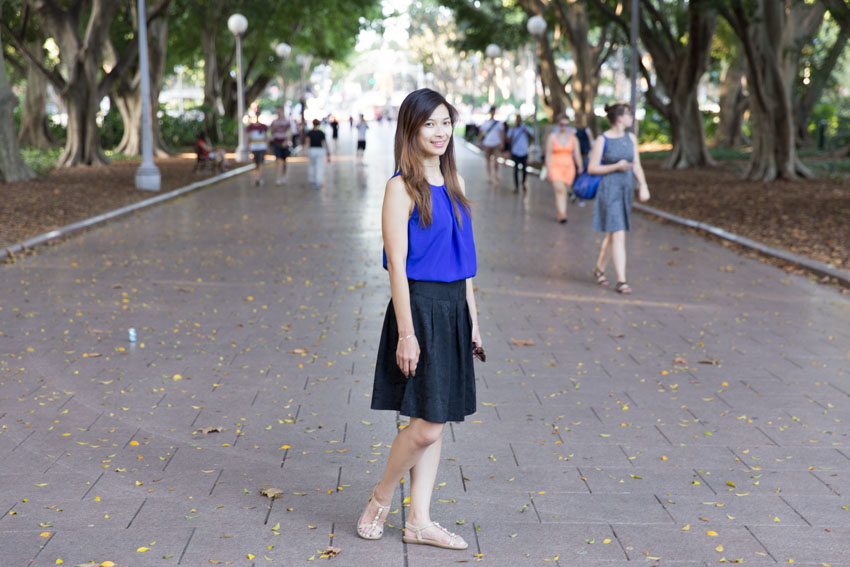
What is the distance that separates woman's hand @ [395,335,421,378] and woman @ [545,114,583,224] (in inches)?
484

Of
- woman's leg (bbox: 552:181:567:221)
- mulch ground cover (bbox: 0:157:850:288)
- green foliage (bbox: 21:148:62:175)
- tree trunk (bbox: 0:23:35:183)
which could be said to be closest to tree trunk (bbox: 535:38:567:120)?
mulch ground cover (bbox: 0:157:850:288)

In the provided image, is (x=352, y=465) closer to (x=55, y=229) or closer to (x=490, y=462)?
(x=490, y=462)

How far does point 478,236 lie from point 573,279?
392cm

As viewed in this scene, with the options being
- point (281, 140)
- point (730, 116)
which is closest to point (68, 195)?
point (281, 140)

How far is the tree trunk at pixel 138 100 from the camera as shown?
3369cm

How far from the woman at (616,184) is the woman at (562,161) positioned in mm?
5715

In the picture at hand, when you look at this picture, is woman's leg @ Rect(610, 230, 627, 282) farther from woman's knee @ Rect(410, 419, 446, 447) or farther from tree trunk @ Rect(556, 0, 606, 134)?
tree trunk @ Rect(556, 0, 606, 134)

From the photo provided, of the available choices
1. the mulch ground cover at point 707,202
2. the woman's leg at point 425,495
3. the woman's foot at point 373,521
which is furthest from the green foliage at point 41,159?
the woman's leg at point 425,495

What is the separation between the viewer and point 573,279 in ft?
35.2

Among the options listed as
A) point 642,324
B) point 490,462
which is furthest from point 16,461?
point 642,324

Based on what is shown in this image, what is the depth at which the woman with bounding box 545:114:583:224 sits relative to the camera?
1596cm

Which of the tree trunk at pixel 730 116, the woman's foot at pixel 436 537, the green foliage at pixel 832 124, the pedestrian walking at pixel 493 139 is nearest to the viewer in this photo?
the woman's foot at pixel 436 537

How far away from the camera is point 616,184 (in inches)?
399

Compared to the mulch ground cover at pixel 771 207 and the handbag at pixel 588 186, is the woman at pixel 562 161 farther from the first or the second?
the handbag at pixel 588 186
